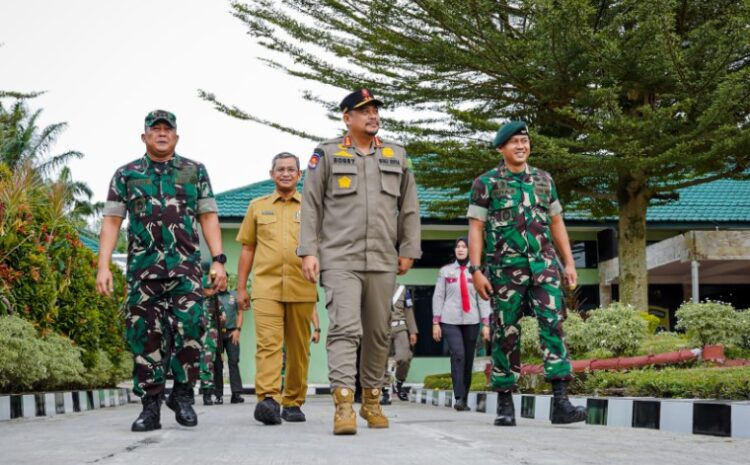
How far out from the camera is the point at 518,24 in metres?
16.6

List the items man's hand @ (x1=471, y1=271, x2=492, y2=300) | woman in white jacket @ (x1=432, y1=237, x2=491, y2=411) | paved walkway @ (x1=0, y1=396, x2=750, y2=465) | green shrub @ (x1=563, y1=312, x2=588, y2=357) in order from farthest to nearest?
1. green shrub @ (x1=563, y1=312, x2=588, y2=357)
2. woman in white jacket @ (x1=432, y1=237, x2=491, y2=411)
3. man's hand @ (x1=471, y1=271, x2=492, y2=300)
4. paved walkway @ (x1=0, y1=396, x2=750, y2=465)

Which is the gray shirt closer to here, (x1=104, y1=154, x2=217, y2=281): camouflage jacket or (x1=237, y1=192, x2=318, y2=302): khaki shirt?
(x1=237, y1=192, x2=318, y2=302): khaki shirt

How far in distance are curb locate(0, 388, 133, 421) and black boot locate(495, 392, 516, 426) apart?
4571 mm

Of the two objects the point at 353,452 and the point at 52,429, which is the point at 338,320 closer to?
the point at 353,452

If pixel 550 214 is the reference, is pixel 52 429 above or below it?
below

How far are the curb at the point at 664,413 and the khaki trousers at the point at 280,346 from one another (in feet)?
7.17

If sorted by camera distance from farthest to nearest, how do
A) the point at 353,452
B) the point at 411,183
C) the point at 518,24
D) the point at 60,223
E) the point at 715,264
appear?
1. the point at 715,264
2. the point at 518,24
3. the point at 60,223
4. the point at 411,183
5. the point at 353,452

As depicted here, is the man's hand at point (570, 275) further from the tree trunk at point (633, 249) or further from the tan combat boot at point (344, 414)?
the tree trunk at point (633, 249)

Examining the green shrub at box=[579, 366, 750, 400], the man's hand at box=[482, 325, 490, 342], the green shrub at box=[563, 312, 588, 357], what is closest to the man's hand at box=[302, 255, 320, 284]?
the green shrub at box=[579, 366, 750, 400]

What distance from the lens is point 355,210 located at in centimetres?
675

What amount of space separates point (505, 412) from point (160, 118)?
3085mm

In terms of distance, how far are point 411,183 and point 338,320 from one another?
3.76 ft

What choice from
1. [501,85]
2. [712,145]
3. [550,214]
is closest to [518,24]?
[501,85]

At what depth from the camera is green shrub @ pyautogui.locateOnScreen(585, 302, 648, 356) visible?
459 inches
